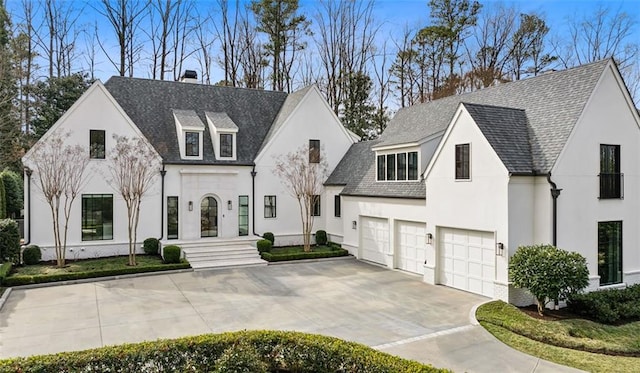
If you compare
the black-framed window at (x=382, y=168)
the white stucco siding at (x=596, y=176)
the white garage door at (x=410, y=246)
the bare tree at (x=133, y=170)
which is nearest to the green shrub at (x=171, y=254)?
the bare tree at (x=133, y=170)

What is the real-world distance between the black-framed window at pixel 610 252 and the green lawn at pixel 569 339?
262 cm

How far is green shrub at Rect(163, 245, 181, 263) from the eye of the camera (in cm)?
1814

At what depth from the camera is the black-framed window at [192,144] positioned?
21.5 meters

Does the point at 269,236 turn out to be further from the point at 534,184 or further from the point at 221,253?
the point at 534,184

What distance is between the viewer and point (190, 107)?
23.5 m

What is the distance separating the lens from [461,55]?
112 ft

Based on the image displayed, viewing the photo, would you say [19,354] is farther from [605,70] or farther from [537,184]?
[605,70]

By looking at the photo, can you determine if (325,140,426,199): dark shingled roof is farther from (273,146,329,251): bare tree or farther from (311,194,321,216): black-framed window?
(311,194,321,216): black-framed window

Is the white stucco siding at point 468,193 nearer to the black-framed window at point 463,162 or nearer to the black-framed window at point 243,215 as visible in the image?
the black-framed window at point 463,162

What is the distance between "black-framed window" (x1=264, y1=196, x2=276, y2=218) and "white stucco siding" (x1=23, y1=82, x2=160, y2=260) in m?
5.85

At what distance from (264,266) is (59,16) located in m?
27.3

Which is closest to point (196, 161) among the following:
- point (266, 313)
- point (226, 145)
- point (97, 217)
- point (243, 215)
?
point (226, 145)

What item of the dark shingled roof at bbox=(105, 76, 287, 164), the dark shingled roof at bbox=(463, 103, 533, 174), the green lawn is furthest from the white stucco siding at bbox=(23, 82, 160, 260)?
the green lawn

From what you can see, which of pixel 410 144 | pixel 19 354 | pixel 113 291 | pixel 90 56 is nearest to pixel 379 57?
pixel 410 144
